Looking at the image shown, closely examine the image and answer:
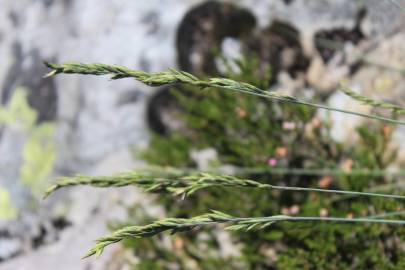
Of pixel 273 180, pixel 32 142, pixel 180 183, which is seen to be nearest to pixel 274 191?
pixel 273 180

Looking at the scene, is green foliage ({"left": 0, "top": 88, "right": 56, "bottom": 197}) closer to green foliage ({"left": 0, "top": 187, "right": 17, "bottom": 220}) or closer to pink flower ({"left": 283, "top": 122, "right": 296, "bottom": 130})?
green foliage ({"left": 0, "top": 187, "right": 17, "bottom": 220})

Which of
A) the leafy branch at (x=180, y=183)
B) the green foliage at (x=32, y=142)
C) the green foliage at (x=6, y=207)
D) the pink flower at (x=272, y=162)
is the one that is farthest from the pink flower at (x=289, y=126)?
the green foliage at (x=6, y=207)

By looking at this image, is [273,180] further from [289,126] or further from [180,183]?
[180,183]

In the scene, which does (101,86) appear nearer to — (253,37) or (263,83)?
(253,37)

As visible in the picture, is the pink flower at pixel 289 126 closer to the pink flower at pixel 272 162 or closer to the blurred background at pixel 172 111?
the blurred background at pixel 172 111

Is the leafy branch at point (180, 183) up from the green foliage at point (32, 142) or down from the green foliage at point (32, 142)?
up

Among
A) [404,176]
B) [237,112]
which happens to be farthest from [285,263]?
[237,112]
